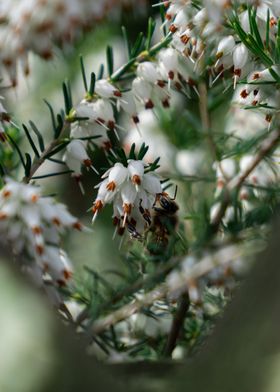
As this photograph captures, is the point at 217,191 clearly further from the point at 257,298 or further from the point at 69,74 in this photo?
the point at 69,74

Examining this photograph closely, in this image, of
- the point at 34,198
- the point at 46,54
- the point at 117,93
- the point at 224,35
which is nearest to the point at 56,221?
the point at 34,198

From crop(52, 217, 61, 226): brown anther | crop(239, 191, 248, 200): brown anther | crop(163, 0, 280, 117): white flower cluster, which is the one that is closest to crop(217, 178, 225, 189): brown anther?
crop(239, 191, 248, 200): brown anther

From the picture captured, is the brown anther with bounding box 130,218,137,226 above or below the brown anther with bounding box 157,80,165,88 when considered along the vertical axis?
below

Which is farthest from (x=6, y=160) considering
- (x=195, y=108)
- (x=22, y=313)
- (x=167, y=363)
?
(x=195, y=108)

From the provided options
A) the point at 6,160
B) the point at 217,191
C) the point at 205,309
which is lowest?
the point at 205,309

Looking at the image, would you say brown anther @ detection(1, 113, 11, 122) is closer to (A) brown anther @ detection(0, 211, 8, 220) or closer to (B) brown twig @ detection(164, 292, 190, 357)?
(A) brown anther @ detection(0, 211, 8, 220)

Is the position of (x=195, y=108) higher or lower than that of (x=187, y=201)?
lower

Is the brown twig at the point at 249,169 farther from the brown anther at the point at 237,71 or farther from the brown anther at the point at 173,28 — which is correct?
the brown anther at the point at 173,28
